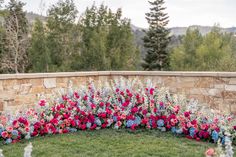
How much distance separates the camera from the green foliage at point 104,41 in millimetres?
19000

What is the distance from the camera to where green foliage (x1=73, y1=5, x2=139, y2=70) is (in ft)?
62.3

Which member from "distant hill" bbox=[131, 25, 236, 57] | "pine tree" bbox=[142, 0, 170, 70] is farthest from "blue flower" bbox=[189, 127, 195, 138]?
"distant hill" bbox=[131, 25, 236, 57]

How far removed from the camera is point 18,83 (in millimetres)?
5199

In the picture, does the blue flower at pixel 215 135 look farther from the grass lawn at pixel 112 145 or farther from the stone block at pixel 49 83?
the stone block at pixel 49 83

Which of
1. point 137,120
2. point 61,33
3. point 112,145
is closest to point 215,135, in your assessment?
point 137,120

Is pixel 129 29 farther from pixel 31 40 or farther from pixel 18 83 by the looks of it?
pixel 18 83

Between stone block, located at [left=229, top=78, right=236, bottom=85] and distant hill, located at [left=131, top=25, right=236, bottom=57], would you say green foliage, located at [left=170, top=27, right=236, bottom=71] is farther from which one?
stone block, located at [left=229, top=78, right=236, bottom=85]

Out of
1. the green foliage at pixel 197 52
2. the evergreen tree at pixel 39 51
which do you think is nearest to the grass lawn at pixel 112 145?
the evergreen tree at pixel 39 51

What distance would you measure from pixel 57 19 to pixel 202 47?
13.0 meters

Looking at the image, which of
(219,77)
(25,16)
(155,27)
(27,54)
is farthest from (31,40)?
(219,77)

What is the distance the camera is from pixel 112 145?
344cm

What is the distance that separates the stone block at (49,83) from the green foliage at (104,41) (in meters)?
13.0

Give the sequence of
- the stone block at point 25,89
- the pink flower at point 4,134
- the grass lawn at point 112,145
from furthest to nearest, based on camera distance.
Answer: the stone block at point 25,89
the pink flower at point 4,134
the grass lawn at point 112,145

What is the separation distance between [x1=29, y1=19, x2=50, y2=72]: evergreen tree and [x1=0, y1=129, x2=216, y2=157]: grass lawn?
15.0 metres
